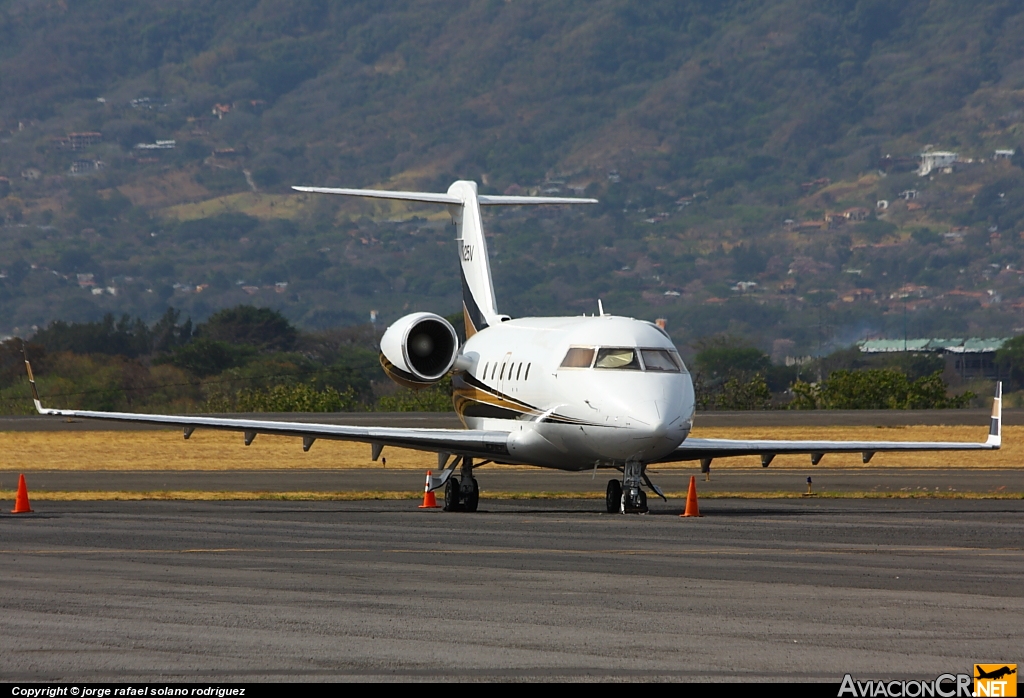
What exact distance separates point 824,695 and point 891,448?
16931 millimetres

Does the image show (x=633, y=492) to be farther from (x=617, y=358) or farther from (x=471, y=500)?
(x=471, y=500)

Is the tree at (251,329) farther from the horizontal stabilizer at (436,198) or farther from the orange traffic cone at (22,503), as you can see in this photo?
the orange traffic cone at (22,503)

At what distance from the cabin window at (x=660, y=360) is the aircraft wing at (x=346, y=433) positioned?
3.00m

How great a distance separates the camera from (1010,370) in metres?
108

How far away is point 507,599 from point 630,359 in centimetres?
1134

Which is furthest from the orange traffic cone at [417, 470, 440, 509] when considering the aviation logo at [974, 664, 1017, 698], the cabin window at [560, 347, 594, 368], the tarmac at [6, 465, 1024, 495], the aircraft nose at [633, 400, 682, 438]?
the aviation logo at [974, 664, 1017, 698]

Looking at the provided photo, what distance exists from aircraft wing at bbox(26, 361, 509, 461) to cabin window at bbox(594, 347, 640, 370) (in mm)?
2420

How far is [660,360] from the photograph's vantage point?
24.8 meters

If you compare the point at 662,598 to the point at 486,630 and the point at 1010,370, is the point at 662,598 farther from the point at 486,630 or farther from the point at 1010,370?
the point at 1010,370

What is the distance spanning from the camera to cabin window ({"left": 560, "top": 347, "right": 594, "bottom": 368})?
82.4 ft

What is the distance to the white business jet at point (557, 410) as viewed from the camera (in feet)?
79.3

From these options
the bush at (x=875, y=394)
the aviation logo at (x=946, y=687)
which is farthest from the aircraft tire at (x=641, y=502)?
the bush at (x=875, y=394)

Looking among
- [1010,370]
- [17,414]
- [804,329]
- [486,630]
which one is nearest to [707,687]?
[486,630]

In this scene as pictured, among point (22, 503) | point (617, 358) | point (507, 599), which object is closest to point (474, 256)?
point (617, 358)
